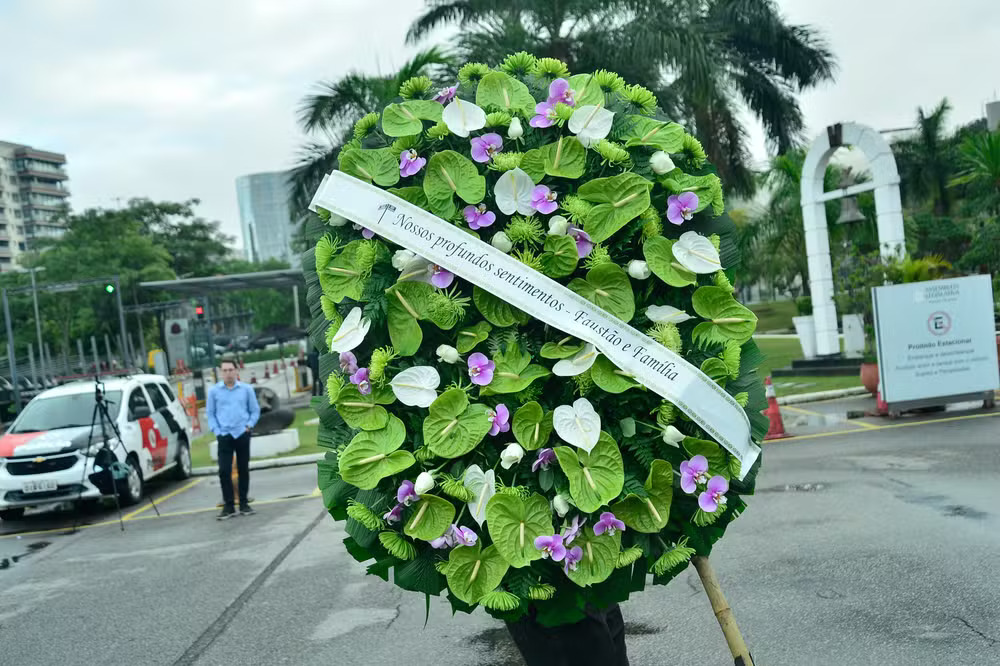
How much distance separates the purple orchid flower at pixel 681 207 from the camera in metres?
2.66

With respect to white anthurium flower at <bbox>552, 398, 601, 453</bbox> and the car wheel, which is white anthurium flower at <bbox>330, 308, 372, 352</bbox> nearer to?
white anthurium flower at <bbox>552, 398, 601, 453</bbox>

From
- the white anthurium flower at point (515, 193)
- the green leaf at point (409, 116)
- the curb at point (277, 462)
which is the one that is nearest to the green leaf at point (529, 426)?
the white anthurium flower at point (515, 193)

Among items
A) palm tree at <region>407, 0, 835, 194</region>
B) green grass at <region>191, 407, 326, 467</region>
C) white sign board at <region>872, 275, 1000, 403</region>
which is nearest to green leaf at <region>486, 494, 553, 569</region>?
white sign board at <region>872, 275, 1000, 403</region>

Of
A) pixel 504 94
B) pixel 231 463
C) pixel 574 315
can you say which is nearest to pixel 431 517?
pixel 574 315

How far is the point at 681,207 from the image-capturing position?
267 cm

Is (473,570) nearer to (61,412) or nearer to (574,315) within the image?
(574,315)

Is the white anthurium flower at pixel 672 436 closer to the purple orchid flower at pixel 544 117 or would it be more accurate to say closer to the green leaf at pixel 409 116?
the purple orchid flower at pixel 544 117

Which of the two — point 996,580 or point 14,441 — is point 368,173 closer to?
point 996,580

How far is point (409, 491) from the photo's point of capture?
250 cm

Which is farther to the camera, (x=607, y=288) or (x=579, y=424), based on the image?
(x=607, y=288)

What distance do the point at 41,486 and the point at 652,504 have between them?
10.5 meters

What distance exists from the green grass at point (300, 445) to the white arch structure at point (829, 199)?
424 inches

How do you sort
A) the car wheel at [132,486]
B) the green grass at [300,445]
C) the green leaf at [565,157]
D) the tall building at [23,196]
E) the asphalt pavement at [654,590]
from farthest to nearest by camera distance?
the tall building at [23,196] → the green grass at [300,445] → the car wheel at [132,486] → the asphalt pavement at [654,590] → the green leaf at [565,157]

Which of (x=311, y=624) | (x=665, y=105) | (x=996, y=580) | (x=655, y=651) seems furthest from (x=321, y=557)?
(x=665, y=105)
